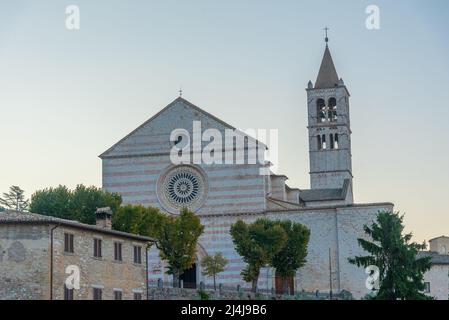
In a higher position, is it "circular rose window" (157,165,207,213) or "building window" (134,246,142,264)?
"circular rose window" (157,165,207,213)

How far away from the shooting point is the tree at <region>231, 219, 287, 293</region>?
64.5 metres

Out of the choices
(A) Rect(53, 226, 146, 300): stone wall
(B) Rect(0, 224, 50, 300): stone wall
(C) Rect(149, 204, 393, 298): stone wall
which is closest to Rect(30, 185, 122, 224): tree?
(C) Rect(149, 204, 393, 298): stone wall

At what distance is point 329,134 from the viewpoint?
9719 cm

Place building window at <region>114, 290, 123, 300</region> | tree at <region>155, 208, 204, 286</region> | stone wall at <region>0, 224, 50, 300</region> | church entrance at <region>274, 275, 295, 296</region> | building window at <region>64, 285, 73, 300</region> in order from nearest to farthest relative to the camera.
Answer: stone wall at <region>0, 224, 50, 300</region>, building window at <region>64, 285, 73, 300</region>, building window at <region>114, 290, 123, 300</region>, tree at <region>155, 208, 204, 286</region>, church entrance at <region>274, 275, 295, 296</region>

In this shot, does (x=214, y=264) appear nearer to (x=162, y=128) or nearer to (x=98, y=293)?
(x=162, y=128)

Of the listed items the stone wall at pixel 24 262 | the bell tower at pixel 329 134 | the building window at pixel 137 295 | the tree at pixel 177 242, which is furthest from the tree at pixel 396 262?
the bell tower at pixel 329 134

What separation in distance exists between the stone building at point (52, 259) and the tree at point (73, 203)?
15247mm

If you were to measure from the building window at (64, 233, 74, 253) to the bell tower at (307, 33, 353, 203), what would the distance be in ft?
176

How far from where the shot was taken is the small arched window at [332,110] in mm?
97312

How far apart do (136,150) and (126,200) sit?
11.3 ft

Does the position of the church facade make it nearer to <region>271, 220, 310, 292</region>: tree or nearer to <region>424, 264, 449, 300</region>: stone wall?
<region>271, 220, 310, 292</region>: tree

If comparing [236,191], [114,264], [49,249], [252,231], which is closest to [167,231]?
[252,231]

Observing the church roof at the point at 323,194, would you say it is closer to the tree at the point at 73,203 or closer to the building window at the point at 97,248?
the tree at the point at 73,203
